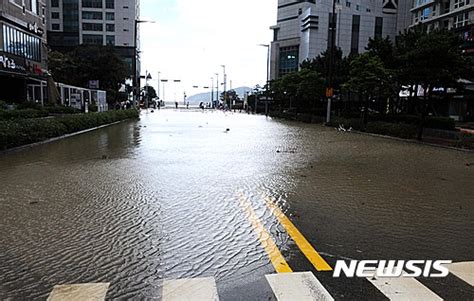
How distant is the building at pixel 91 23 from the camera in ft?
288

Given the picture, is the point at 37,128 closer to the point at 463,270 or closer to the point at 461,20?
the point at 463,270

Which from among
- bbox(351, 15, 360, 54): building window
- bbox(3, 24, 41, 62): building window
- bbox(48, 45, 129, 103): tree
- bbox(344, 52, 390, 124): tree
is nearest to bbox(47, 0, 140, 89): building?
bbox(48, 45, 129, 103): tree

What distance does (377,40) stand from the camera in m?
30.1

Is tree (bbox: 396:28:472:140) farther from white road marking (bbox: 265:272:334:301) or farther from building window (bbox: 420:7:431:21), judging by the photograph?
building window (bbox: 420:7:431:21)

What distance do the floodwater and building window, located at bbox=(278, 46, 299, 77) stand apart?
77.6 metres

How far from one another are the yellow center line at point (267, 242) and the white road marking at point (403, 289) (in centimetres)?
85

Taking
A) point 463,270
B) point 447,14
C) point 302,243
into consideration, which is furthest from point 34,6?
point 463,270

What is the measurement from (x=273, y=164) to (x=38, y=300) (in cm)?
854

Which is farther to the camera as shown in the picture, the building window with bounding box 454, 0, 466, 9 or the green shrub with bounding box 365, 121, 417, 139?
the building window with bounding box 454, 0, 466, 9

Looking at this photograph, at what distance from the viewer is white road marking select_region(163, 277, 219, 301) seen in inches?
147

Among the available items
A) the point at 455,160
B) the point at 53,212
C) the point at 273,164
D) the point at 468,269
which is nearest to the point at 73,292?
the point at 53,212

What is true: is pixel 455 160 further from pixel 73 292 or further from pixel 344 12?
pixel 344 12

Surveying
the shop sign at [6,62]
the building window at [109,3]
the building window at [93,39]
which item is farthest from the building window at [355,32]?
the shop sign at [6,62]

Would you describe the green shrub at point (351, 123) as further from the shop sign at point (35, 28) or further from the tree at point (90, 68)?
the tree at point (90, 68)
